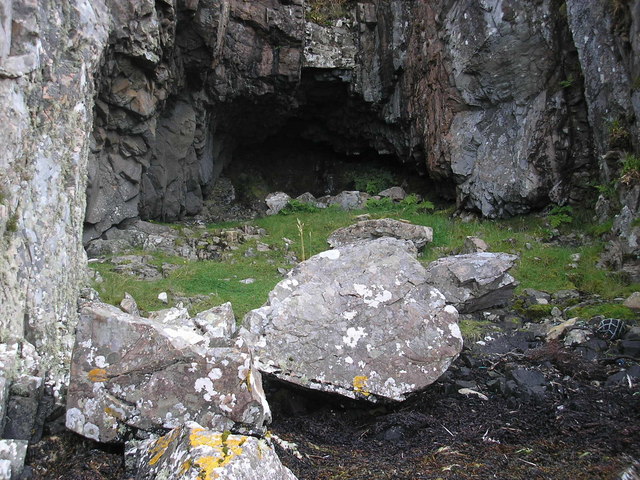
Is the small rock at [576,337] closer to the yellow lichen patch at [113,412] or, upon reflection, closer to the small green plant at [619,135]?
the yellow lichen patch at [113,412]

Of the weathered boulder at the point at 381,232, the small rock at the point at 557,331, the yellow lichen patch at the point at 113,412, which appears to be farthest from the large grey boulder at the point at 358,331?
the weathered boulder at the point at 381,232

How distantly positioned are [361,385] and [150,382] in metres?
1.81

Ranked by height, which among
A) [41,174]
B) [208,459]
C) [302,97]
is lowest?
[208,459]

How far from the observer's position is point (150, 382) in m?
4.22

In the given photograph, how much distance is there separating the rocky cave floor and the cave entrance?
16.5m

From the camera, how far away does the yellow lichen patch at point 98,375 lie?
4.21 m

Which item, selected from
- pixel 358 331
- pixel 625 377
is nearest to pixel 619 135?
pixel 625 377

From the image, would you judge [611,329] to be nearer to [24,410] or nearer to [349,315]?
[349,315]

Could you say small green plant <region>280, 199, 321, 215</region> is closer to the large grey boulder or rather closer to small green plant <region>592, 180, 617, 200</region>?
small green plant <region>592, 180, 617, 200</region>

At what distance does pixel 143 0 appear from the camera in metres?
13.4

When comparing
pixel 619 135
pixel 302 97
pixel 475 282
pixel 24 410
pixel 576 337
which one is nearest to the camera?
pixel 24 410

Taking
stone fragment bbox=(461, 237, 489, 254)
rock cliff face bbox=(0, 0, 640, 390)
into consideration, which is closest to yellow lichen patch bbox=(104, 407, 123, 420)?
rock cliff face bbox=(0, 0, 640, 390)

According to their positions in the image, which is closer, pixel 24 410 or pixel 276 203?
pixel 24 410

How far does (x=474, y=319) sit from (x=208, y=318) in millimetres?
4793
